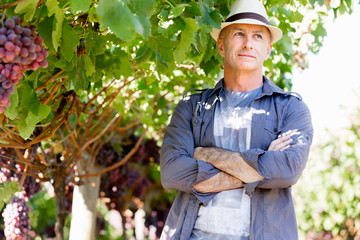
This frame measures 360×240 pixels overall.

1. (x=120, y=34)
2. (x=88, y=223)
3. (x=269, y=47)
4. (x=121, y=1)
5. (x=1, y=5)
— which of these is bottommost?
(x=88, y=223)

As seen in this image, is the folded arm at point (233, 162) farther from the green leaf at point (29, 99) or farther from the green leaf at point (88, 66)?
the green leaf at point (29, 99)

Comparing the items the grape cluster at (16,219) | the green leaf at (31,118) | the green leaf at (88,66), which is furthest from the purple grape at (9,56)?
the grape cluster at (16,219)

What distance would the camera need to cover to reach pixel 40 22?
6.43 feet

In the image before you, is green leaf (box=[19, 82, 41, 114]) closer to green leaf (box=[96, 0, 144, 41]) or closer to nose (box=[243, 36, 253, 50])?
green leaf (box=[96, 0, 144, 41])

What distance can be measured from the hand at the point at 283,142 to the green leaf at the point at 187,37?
2.35 feet

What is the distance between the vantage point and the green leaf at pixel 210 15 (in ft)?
6.56

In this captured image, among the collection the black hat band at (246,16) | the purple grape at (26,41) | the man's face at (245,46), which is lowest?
the purple grape at (26,41)

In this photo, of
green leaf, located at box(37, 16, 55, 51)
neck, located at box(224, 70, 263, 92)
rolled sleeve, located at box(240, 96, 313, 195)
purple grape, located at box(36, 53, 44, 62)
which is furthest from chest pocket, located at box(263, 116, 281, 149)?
purple grape, located at box(36, 53, 44, 62)

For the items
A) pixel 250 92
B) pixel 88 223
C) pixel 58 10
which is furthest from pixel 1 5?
pixel 88 223

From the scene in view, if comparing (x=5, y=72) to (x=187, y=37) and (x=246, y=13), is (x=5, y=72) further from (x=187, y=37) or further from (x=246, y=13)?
(x=246, y=13)

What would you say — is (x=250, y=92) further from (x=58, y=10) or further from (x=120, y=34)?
(x=120, y=34)

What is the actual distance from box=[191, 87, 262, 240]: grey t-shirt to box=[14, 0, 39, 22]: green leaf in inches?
49.5

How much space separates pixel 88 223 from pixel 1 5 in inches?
125

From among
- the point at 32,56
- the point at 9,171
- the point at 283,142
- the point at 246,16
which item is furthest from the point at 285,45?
the point at 32,56
